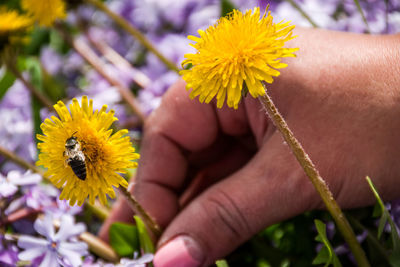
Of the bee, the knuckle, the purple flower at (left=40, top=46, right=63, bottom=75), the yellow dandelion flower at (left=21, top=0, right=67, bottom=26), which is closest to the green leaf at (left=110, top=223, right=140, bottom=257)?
the knuckle

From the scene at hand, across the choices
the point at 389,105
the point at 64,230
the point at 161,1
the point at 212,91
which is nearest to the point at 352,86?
the point at 389,105

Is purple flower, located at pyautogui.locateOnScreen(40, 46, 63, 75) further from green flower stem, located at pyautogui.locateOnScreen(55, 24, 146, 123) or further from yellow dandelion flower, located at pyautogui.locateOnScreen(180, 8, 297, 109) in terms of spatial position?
yellow dandelion flower, located at pyautogui.locateOnScreen(180, 8, 297, 109)

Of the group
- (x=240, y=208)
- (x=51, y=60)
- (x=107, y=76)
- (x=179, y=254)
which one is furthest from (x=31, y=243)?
(x=51, y=60)

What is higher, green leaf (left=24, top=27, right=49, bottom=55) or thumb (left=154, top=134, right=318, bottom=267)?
green leaf (left=24, top=27, right=49, bottom=55)

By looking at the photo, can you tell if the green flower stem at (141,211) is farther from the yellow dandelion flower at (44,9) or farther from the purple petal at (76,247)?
the yellow dandelion flower at (44,9)

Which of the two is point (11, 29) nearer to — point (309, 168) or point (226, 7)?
point (226, 7)

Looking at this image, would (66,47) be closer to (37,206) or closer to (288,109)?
(37,206)
